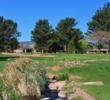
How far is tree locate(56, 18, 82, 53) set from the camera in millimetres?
84375

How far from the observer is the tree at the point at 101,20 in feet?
264

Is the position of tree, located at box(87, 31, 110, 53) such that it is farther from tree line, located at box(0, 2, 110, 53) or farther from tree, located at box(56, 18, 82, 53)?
tree, located at box(56, 18, 82, 53)

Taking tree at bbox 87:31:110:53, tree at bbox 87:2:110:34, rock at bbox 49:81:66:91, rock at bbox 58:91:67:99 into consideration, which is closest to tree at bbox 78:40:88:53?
tree at bbox 87:2:110:34

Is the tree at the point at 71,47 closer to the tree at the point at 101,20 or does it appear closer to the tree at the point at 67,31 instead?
the tree at the point at 67,31

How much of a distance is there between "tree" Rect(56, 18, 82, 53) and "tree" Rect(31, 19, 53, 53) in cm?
377

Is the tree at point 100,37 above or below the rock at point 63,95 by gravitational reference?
above

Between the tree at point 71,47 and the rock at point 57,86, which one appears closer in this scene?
Answer: the rock at point 57,86

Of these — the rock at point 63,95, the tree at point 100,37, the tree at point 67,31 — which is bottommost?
the rock at point 63,95

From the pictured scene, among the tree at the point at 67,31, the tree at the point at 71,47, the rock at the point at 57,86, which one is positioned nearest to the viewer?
the rock at the point at 57,86

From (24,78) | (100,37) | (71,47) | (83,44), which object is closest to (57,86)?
(24,78)

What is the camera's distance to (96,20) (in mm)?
82375

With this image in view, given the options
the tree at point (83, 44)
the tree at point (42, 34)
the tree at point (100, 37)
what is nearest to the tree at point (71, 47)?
the tree at point (100, 37)

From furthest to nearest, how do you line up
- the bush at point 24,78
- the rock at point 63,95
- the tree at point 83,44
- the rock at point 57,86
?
1. the tree at point 83,44
2. the rock at point 57,86
3. the rock at point 63,95
4. the bush at point 24,78

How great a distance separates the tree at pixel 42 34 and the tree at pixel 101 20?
15.1 metres
